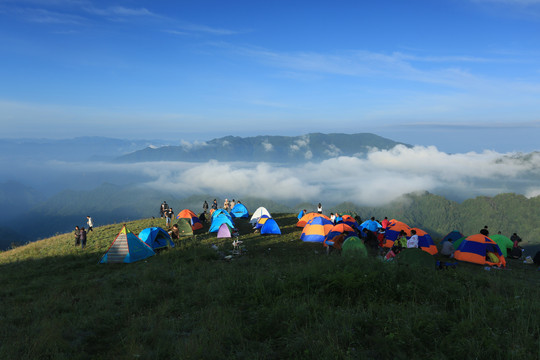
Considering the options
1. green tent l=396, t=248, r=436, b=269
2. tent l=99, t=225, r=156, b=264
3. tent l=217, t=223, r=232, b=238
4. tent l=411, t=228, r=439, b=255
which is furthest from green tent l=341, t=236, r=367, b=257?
tent l=99, t=225, r=156, b=264

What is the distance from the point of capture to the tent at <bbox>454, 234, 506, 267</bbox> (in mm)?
14977

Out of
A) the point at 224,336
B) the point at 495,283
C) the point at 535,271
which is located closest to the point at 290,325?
the point at 224,336

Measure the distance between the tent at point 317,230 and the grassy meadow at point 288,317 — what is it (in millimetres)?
10628

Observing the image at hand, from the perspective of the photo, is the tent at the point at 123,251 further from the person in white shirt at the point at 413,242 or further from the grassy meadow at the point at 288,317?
the person in white shirt at the point at 413,242

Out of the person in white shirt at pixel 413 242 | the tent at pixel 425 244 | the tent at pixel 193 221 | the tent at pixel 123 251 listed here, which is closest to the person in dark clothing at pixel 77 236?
the tent at pixel 123 251

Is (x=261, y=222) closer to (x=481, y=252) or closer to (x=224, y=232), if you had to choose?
(x=224, y=232)

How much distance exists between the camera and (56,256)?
18031 mm

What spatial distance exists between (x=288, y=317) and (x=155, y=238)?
1489 centimetres

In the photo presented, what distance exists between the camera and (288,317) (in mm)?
6008

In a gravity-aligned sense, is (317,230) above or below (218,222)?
above

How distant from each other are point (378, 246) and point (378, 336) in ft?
48.3

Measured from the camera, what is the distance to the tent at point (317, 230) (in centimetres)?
2006

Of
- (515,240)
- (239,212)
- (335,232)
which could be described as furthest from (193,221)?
(515,240)

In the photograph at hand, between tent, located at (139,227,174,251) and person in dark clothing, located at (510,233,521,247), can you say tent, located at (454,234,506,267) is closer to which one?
person in dark clothing, located at (510,233,521,247)
